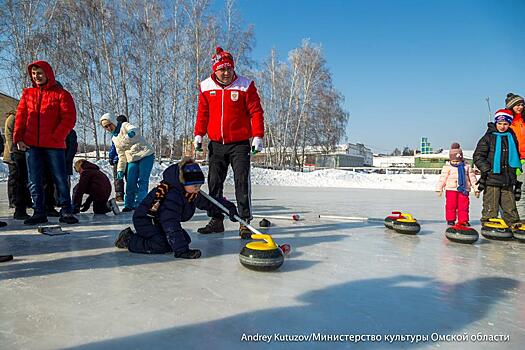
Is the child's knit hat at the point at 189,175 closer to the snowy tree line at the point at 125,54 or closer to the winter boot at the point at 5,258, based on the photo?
the winter boot at the point at 5,258

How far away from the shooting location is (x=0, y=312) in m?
1.40

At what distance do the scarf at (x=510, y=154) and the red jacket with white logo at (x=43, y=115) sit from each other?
477cm

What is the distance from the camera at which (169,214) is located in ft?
7.74

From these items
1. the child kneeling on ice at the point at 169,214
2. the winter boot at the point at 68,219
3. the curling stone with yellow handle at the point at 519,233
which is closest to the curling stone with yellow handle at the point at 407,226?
the curling stone with yellow handle at the point at 519,233

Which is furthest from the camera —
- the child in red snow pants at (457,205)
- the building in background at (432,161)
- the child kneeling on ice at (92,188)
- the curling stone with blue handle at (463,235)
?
the building in background at (432,161)

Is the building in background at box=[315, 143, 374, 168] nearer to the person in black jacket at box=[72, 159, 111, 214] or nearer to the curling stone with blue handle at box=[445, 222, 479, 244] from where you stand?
the person in black jacket at box=[72, 159, 111, 214]

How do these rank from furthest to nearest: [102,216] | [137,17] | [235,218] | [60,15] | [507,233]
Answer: [137,17], [60,15], [102,216], [507,233], [235,218]

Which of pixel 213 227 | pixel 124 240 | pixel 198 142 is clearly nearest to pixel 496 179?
pixel 213 227

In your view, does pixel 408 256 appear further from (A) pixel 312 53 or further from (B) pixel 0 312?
(A) pixel 312 53

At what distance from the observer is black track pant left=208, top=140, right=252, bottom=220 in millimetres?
3240

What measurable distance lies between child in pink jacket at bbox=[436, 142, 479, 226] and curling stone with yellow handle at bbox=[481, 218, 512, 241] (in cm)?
92

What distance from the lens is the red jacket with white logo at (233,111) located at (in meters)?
3.24

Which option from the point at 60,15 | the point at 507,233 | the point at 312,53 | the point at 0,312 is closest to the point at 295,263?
the point at 0,312

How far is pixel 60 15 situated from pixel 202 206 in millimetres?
16010
